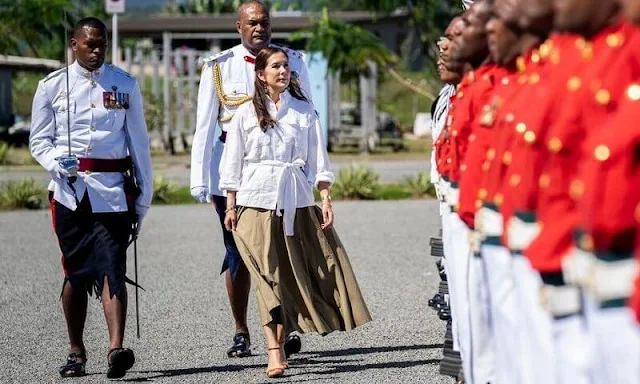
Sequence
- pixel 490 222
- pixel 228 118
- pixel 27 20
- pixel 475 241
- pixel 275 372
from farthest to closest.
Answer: pixel 27 20, pixel 228 118, pixel 275 372, pixel 475 241, pixel 490 222

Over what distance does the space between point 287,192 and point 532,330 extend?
3.69m

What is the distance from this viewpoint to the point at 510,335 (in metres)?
5.67

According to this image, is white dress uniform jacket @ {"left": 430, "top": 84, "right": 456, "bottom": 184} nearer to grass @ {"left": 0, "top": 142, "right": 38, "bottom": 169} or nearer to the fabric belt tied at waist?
the fabric belt tied at waist

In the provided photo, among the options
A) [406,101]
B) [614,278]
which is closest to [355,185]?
[614,278]

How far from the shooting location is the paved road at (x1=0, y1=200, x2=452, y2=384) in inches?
350

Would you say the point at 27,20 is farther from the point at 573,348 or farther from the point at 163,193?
the point at 573,348

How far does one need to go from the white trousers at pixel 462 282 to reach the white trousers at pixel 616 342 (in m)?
1.86

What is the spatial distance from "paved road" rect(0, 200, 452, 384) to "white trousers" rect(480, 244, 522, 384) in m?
2.57

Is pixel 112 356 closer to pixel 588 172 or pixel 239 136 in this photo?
pixel 239 136

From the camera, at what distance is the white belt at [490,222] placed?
5.66 m

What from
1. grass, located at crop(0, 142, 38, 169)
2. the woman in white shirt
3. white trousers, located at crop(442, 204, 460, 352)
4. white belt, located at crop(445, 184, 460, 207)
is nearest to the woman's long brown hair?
the woman in white shirt

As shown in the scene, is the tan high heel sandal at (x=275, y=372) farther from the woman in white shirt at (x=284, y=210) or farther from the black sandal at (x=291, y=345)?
the black sandal at (x=291, y=345)

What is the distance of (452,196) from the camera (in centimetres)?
671

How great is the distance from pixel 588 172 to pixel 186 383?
4620 mm
